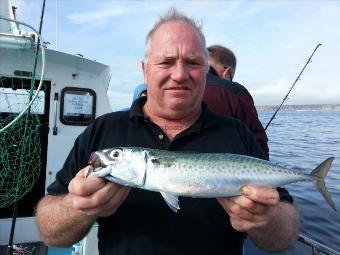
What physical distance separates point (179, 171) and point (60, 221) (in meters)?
1.00

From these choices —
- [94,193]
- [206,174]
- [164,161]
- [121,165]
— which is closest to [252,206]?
[206,174]

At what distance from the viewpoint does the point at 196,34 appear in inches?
117

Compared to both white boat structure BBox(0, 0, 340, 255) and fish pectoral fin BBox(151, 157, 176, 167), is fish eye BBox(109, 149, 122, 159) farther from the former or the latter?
white boat structure BBox(0, 0, 340, 255)

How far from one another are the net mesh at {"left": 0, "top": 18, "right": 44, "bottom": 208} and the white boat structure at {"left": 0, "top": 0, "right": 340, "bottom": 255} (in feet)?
0.06

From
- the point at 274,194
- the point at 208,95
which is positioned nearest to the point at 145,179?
the point at 274,194

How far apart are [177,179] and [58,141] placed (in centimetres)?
558

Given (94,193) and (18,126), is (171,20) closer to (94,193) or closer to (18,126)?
(94,193)

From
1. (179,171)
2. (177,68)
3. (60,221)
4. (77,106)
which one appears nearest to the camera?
(179,171)

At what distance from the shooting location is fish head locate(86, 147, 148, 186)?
2.33 meters

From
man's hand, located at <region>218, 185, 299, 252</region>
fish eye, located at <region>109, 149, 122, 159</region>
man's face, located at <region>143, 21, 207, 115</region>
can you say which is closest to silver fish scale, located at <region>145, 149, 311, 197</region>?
man's hand, located at <region>218, 185, 299, 252</region>

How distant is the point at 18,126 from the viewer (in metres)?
6.84

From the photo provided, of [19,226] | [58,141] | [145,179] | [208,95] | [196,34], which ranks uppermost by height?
[196,34]

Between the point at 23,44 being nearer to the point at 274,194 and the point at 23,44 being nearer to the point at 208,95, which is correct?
the point at 208,95

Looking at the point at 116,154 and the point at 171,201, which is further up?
the point at 116,154
